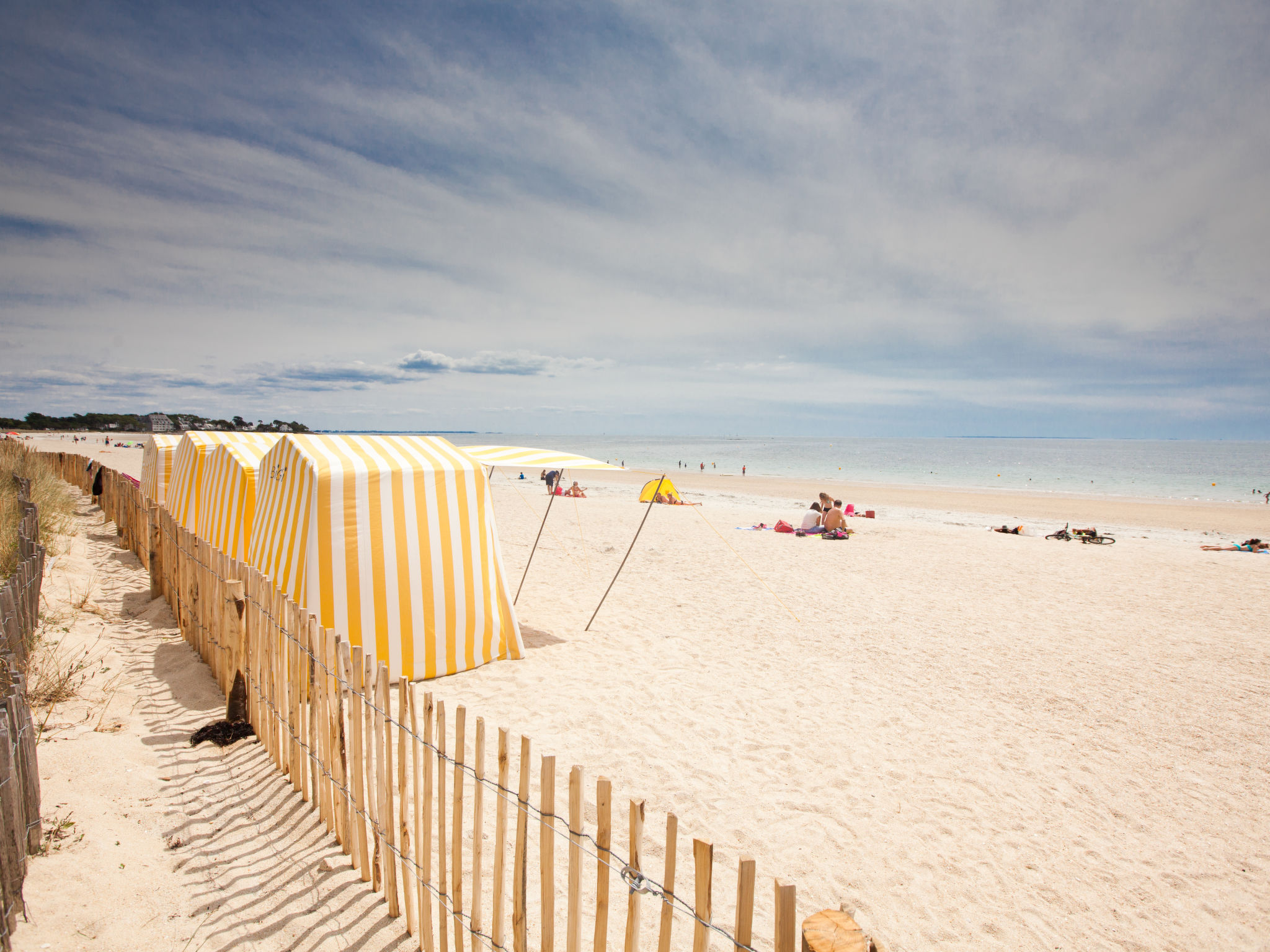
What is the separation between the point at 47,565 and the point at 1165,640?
46.7 ft

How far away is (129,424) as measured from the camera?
9281cm

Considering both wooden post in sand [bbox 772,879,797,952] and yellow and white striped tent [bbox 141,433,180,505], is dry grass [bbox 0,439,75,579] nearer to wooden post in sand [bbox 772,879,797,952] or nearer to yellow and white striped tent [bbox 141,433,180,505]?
yellow and white striped tent [bbox 141,433,180,505]

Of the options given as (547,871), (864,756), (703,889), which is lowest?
(864,756)

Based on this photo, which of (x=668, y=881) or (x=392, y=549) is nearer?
(x=668, y=881)

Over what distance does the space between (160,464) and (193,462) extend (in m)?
3.57

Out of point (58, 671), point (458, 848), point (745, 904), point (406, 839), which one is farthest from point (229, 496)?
point (745, 904)

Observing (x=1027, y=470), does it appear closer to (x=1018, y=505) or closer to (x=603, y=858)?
(x=1018, y=505)

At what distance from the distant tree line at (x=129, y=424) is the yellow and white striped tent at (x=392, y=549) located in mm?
68085

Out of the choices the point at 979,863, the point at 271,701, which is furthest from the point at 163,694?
the point at 979,863

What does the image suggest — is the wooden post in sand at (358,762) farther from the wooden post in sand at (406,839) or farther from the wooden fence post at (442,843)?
A: the wooden fence post at (442,843)

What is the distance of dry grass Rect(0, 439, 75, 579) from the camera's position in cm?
659

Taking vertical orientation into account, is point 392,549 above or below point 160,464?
below

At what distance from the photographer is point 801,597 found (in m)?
9.37

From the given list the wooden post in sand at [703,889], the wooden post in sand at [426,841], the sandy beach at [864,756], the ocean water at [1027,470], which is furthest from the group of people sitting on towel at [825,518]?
the ocean water at [1027,470]
